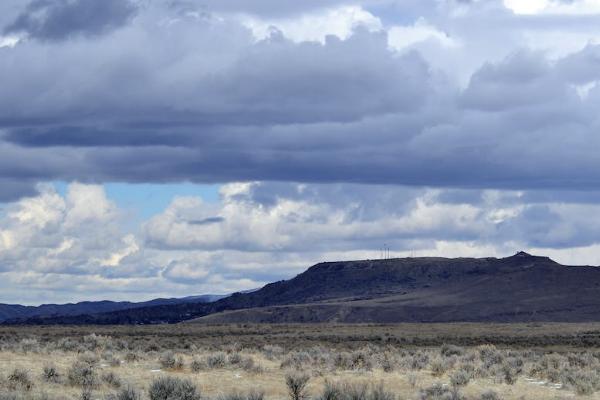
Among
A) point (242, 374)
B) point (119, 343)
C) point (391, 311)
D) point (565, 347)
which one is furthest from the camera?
point (391, 311)

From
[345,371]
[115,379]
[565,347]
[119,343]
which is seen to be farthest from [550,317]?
[115,379]

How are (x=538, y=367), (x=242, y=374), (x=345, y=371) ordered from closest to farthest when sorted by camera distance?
(x=242, y=374)
(x=345, y=371)
(x=538, y=367)

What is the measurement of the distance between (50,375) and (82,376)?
1.35 meters

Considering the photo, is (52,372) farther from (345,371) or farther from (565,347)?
(565,347)

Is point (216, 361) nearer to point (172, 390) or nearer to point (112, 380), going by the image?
point (112, 380)

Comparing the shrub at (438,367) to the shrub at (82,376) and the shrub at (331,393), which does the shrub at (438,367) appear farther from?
the shrub at (331,393)

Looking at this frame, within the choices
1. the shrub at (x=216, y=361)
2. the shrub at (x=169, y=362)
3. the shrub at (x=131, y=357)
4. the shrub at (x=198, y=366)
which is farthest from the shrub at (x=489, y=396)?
the shrub at (x=131, y=357)

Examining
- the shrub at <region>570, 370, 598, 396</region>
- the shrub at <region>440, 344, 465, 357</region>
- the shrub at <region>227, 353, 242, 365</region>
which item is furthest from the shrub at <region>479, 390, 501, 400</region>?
the shrub at <region>440, 344, 465, 357</region>

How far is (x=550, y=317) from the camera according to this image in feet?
518

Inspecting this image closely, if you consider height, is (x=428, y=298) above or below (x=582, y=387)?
above

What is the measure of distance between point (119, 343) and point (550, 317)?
109 metres

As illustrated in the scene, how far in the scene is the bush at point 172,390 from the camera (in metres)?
27.1

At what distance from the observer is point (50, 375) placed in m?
34.2

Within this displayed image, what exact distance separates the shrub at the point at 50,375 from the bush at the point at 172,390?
6422 mm
